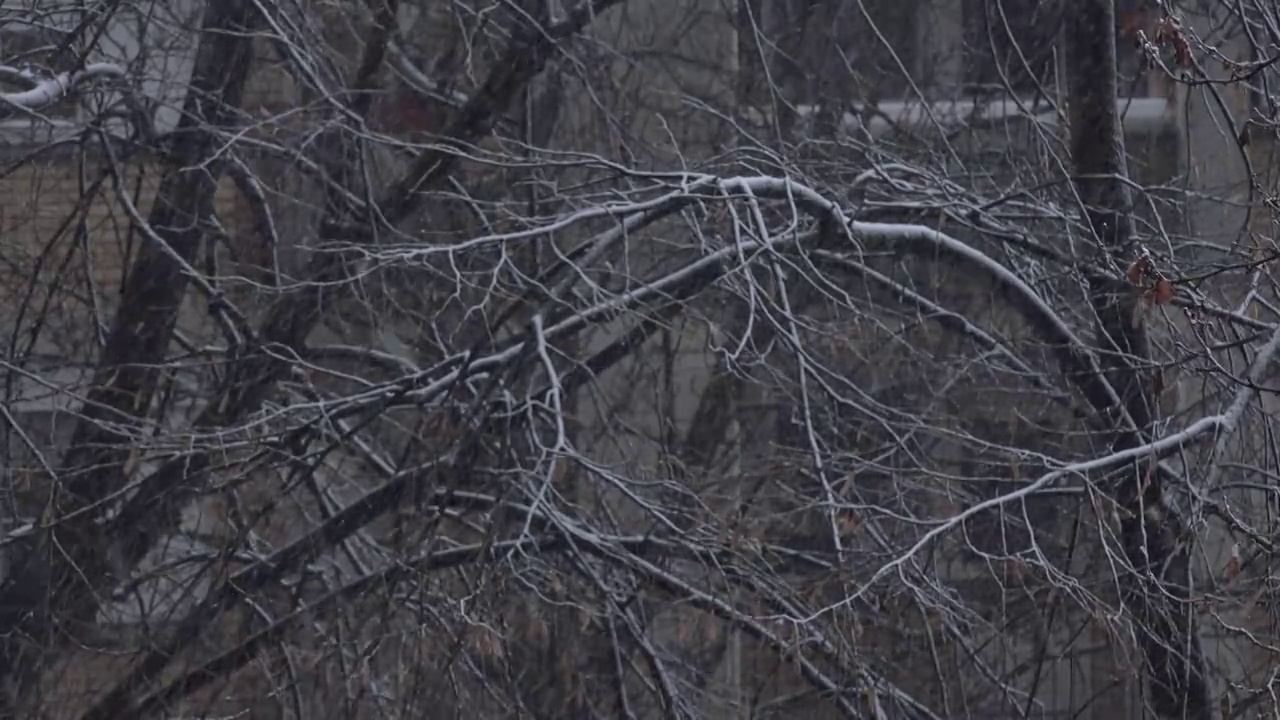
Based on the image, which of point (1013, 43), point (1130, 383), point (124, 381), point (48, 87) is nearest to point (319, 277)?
point (124, 381)

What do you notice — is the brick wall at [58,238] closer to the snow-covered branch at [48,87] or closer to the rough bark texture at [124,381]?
the rough bark texture at [124,381]

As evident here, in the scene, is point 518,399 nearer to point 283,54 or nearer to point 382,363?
point 382,363

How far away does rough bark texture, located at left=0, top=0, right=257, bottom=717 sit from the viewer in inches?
254

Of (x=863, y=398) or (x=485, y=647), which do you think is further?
(x=863, y=398)

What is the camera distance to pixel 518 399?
224 inches

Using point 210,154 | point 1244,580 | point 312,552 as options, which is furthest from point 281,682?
point 1244,580

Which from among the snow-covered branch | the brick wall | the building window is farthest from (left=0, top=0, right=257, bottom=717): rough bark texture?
the building window

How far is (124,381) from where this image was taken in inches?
281

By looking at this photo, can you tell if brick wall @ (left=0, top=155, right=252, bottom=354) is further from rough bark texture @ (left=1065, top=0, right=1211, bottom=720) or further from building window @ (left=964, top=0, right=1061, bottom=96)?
rough bark texture @ (left=1065, top=0, right=1211, bottom=720)

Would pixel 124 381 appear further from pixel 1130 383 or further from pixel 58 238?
pixel 1130 383

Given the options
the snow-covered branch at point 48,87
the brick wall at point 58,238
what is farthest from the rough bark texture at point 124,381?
the snow-covered branch at point 48,87

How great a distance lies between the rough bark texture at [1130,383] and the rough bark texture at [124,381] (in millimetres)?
3143

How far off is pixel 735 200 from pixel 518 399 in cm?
96

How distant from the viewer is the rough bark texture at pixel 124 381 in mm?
6453
